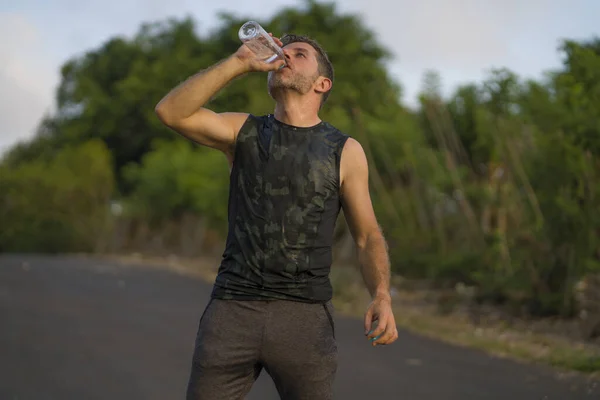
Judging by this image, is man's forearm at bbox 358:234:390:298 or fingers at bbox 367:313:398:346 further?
man's forearm at bbox 358:234:390:298

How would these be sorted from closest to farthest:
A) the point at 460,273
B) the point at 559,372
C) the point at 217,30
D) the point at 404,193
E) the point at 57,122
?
the point at 559,372 → the point at 460,273 → the point at 404,193 → the point at 217,30 → the point at 57,122

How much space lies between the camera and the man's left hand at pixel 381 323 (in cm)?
371

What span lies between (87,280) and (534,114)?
401 inches

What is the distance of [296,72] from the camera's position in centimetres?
394

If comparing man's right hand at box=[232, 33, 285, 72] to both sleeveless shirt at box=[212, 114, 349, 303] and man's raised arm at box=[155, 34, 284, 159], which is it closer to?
man's raised arm at box=[155, 34, 284, 159]

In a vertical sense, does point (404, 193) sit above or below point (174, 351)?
above

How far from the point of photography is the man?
3.73m

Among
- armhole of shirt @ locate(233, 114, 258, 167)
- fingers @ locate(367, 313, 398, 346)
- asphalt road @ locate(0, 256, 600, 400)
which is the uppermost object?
armhole of shirt @ locate(233, 114, 258, 167)

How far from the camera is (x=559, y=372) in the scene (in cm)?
854

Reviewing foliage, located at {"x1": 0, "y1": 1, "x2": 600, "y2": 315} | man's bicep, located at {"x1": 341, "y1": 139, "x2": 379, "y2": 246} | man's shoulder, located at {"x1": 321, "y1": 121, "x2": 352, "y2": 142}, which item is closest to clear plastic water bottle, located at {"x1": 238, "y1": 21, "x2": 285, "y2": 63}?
A: man's shoulder, located at {"x1": 321, "y1": 121, "x2": 352, "y2": 142}

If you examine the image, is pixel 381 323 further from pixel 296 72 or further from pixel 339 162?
pixel 296 72

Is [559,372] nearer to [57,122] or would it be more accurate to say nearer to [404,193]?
[404,193]

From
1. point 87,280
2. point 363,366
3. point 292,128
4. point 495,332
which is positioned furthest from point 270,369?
point 87,280

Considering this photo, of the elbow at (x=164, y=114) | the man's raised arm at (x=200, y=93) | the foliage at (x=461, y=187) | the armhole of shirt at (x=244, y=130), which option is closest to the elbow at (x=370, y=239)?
the armhole of shirt at (x=244, y=130)
